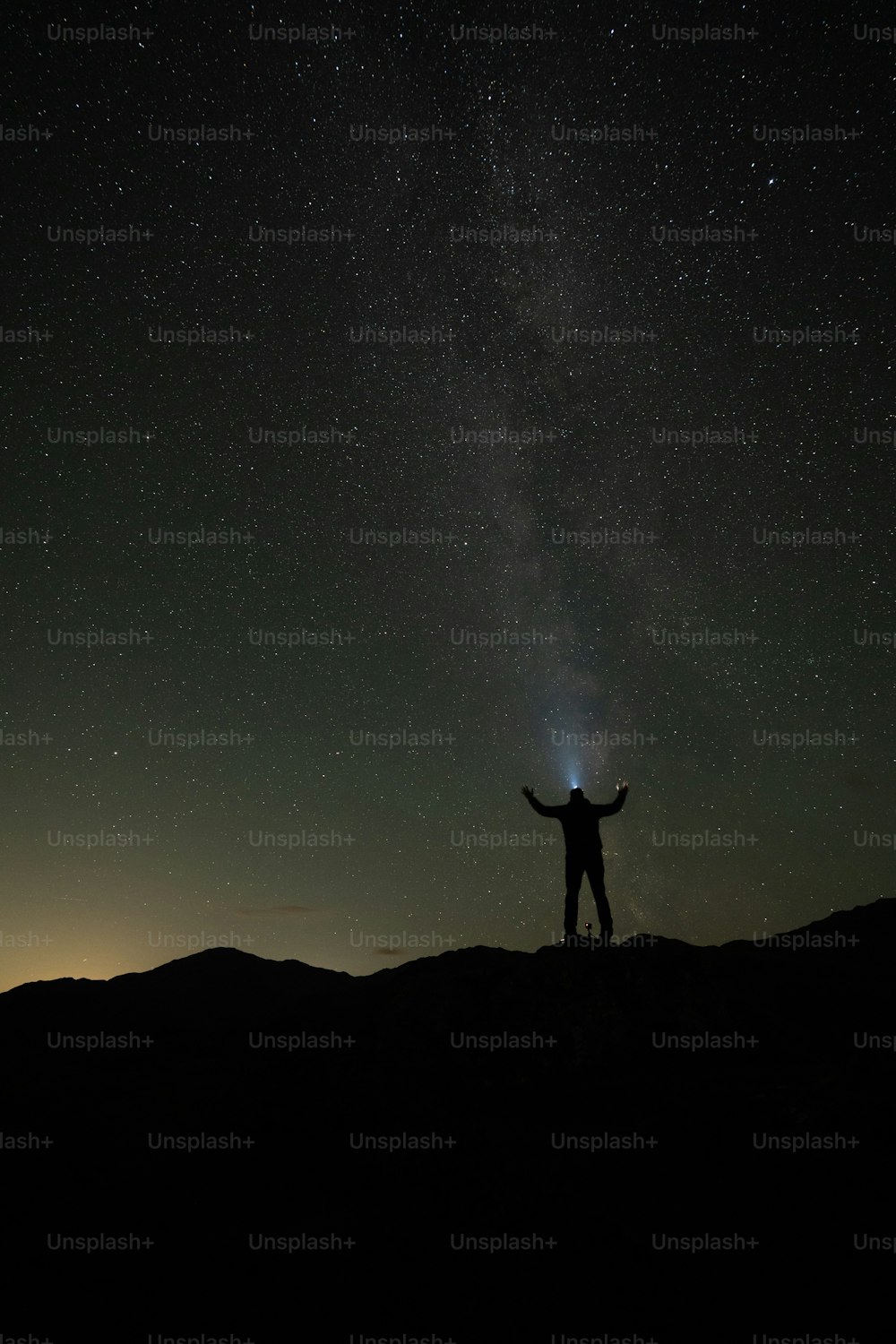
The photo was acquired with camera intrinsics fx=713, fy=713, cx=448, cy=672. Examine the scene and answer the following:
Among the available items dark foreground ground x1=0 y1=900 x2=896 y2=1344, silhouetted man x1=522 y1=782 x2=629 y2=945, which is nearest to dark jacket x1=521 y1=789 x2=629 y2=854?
silhouetted man x1=522 y1=782 x2=629 y2=945

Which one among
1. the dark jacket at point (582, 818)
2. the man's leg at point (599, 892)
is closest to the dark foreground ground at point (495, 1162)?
the man's leg at point (599, 892)

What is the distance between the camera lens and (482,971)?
12.2m

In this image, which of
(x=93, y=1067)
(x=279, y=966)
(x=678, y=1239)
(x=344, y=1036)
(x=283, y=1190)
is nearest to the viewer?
(x=678, y=1239)

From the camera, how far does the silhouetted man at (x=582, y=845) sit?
38.2 ft

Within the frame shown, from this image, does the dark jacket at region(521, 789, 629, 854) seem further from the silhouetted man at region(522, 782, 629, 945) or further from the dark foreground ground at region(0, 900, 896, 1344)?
the dark foreground ground at region(0, 900, 896, 1344)

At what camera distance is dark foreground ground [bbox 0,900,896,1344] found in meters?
8.05

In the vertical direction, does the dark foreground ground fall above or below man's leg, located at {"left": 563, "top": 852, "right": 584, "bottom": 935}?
below

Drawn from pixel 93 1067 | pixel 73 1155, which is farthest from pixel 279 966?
pixel 73 1155

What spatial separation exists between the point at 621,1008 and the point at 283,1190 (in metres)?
5.39

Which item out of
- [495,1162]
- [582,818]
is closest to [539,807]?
[582,818]

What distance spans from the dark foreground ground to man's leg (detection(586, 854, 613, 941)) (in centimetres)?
39

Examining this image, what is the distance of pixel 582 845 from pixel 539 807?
91 centimetres

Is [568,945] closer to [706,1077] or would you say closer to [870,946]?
[706,1077]

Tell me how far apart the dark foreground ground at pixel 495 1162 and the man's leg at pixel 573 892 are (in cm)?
51
